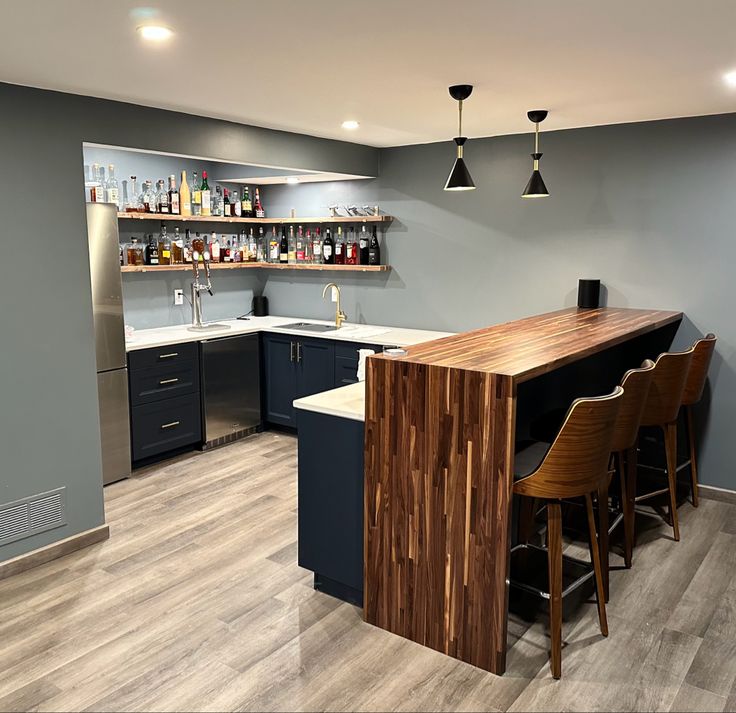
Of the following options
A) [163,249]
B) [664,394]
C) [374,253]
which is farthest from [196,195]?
[664,394]

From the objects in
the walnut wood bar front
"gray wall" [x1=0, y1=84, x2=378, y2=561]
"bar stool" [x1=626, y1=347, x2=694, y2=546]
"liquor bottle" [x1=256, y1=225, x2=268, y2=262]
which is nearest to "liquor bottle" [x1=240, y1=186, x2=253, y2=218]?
"liquor bottle" [x1=256, y1=225, x2=268, y2=262]

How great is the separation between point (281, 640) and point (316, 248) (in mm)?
3741

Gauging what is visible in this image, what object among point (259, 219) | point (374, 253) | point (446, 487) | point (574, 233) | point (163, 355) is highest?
point (259, 219)

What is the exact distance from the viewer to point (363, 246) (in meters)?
5.61

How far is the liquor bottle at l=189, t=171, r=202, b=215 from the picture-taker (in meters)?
5.38

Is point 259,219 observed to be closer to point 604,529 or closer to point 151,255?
point 151,255

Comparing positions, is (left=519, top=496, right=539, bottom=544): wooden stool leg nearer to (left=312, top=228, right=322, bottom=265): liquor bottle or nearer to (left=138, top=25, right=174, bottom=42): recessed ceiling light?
(left=138, top=25, right=174, bottom=42): recessed ceiling light

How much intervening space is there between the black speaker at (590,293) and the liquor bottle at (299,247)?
2.52 metres

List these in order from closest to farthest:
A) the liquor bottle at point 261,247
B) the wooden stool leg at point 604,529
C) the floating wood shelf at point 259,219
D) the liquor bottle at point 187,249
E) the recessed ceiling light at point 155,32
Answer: the recessed ceiling light at point 155,32 < the wooden stool leg at point 604,529 < the floating wood shelf at point 259,219 < the liquor bottle at point 187,249 < the liquor bottle at point 261,247

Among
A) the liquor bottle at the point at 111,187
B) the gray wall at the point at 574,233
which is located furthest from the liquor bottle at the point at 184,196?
the gray wall at the point at 574,233

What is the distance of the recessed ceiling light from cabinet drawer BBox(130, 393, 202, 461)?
278 cm

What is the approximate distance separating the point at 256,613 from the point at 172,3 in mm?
2370

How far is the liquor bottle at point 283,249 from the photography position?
6.04 metres

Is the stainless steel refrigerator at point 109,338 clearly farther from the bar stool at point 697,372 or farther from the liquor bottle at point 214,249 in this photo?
the bar stool at point 697,372
